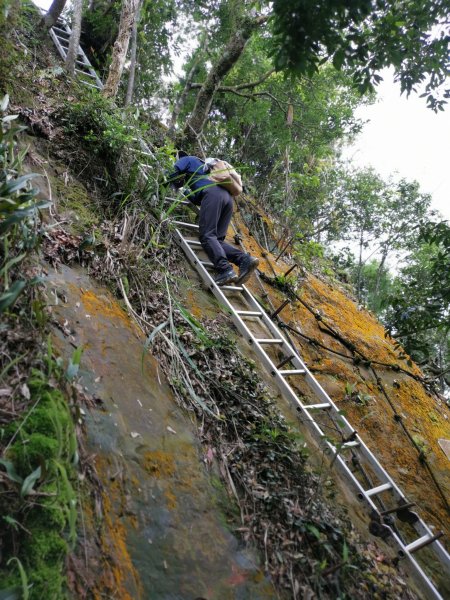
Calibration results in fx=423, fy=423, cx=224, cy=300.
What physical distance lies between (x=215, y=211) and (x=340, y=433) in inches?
107

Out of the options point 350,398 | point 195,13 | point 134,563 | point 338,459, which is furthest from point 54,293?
point 195,13

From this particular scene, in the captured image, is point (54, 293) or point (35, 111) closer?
point (54, 293)

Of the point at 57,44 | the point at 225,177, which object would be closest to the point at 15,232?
the point at 225,177

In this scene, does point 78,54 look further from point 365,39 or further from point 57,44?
point 365,39

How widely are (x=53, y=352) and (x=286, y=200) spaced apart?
7.59 meters

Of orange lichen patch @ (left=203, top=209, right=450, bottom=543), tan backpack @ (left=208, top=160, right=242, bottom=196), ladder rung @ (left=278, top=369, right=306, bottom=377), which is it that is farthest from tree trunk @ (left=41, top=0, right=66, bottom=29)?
ladder rung @ (left=278, top=369, right=306, bottom=377)

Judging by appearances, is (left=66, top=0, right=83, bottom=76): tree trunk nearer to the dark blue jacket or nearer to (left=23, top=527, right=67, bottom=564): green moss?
the dark blue jacket

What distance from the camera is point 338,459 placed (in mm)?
3297

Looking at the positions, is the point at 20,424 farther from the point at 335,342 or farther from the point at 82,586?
the point at 335,342

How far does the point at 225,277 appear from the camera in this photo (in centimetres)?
466

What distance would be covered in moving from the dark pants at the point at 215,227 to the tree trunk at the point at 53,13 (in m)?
4.92

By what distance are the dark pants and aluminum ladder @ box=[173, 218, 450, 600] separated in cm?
19

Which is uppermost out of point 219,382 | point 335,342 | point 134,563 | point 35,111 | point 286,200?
point 286,200

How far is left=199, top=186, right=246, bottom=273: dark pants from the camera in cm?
473
